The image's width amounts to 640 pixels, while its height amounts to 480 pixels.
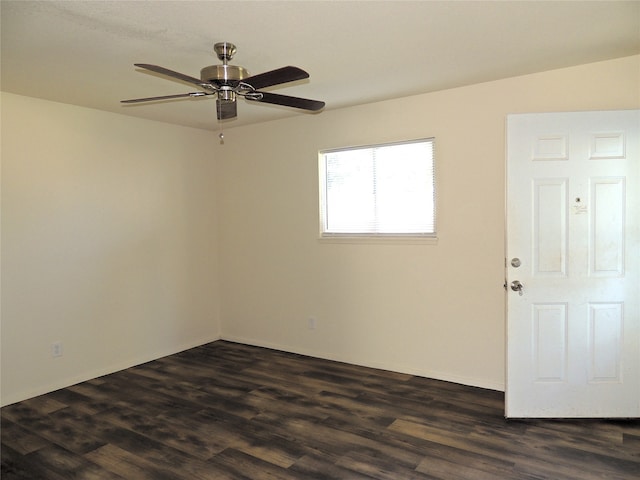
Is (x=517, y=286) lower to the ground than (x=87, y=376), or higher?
higher

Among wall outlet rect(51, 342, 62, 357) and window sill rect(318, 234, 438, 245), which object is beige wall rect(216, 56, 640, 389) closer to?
window sill rect(318, 234, 438, 245)

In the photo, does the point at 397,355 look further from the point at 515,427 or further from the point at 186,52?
the point at 186,52

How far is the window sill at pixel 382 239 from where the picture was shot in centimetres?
390

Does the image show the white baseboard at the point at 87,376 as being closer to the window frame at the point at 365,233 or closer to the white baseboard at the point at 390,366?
the white baseboard at the point at 390,366

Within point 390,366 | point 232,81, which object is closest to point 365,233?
point 390,366

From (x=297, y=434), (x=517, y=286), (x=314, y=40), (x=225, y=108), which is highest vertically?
(x=314, y=40)

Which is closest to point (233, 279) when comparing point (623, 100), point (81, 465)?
point (81, 465)

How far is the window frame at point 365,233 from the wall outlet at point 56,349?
252 centimetres

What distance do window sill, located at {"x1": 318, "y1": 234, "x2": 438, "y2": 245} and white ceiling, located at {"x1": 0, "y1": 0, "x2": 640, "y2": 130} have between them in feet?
4.14

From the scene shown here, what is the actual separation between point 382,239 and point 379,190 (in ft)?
1.51

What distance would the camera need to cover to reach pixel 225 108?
262cm

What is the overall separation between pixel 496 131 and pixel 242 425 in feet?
9.48

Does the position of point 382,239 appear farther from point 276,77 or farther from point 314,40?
point 276,77

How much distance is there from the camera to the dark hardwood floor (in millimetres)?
2518
